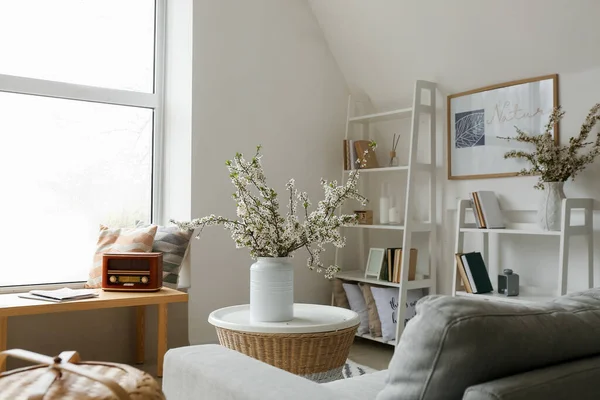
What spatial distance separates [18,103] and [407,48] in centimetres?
247

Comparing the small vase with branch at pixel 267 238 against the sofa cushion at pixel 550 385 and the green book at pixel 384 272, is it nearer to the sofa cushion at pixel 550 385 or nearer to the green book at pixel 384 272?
the sofa cushion at pixel 550 385

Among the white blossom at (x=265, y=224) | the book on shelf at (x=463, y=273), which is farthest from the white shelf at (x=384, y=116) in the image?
the white blossom at (x=265, y=224)

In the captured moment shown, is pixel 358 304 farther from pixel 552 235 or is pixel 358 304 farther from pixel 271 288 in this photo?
pixel 271 288

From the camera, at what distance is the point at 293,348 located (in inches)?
82.3

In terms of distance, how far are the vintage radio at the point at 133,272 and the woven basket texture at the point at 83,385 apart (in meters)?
2.01

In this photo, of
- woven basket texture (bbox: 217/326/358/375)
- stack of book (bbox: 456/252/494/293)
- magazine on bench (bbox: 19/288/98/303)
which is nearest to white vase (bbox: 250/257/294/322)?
woven basket texture (bbox: 217/326/358/375)

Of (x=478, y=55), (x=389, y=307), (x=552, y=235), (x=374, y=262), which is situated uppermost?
(x=478, y=55)

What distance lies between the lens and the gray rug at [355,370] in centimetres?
341

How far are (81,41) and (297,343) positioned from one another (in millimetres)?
2649

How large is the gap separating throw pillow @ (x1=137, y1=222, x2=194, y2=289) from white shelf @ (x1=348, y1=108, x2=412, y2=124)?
1555mm

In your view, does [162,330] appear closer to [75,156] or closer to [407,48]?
[75,156]

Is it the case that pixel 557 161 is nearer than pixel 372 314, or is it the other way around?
pixel 557 161

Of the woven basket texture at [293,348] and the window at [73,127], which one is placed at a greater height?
the window at [73,127]

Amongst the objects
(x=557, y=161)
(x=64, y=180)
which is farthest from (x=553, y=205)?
(x=64, y=180)
